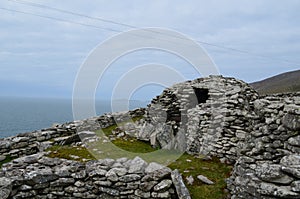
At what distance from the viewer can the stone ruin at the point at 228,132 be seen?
6.62m

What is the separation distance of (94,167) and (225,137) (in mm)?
6028

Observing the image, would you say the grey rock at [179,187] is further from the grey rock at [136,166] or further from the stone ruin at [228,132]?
the grey rock at [136,166]

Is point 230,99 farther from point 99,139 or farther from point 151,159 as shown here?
point 99,139

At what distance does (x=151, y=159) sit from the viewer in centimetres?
1188

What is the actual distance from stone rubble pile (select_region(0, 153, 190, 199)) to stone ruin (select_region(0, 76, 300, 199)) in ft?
0.56

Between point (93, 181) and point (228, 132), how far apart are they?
6.31 metres

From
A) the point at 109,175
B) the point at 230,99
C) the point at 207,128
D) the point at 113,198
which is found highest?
the point at 230,99

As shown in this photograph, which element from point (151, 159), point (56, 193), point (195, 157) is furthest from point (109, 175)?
point (195, 157)

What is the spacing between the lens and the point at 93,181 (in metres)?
8.80

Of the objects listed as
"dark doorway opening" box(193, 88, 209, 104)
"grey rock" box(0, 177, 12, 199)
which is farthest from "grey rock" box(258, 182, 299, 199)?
"dark doorway opening" box(193, 88, 209, 104)

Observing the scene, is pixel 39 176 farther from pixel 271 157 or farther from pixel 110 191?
pixel 271 157

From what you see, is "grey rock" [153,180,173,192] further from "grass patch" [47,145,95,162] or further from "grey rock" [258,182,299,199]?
"grass patch" [47,145,95,162]

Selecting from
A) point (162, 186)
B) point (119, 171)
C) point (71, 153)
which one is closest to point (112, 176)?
point (119, 171)

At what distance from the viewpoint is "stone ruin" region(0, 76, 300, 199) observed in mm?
6617
